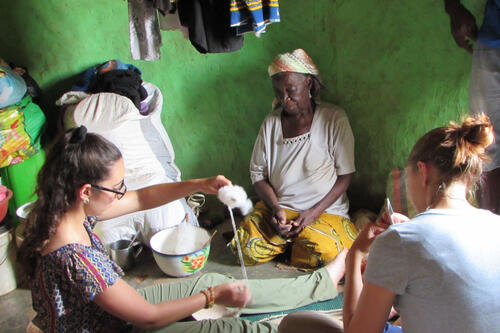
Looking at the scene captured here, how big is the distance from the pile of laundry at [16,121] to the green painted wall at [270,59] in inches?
19.3

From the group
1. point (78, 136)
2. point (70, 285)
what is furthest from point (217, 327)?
point (78, 136)

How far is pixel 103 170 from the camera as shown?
1.48 meters

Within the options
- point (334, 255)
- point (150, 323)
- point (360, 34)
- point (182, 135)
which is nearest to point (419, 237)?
point (150, 323)

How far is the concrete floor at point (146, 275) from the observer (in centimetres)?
253

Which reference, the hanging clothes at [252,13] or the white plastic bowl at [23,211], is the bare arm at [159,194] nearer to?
the hanging clothes at [252,13]

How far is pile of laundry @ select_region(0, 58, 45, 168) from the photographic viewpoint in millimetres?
2865

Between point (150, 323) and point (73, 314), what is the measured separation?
0.27 metres

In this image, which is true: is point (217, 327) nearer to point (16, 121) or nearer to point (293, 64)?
point (293, 64)

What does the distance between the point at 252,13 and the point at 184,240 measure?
1.59 metres

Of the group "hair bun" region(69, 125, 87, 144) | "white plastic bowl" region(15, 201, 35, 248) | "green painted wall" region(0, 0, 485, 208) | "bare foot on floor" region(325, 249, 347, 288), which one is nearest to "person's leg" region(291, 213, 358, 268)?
"bare foot on floor" region(325, 249, 347, 288)

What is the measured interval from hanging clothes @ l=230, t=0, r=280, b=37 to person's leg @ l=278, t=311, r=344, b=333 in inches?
54.4

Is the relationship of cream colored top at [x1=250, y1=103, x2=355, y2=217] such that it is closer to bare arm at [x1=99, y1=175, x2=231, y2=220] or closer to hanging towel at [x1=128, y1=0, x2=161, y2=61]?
hanging towel at [x1=128, y1=0, x2=161, y2=61]

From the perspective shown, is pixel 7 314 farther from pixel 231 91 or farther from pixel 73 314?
pixel 231 91

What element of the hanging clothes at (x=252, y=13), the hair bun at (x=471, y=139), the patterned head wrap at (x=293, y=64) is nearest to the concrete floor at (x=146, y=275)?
the patterned head wrap at (x=293, y=64)
